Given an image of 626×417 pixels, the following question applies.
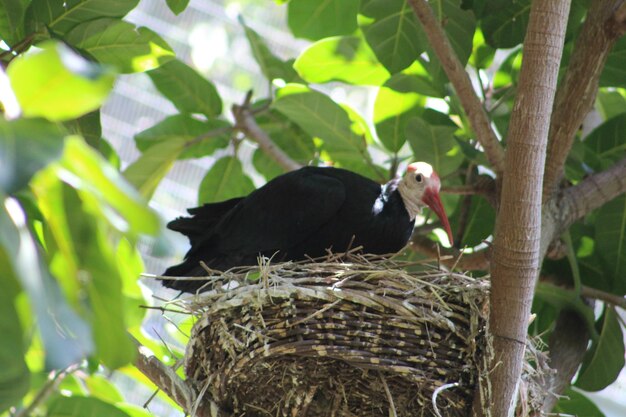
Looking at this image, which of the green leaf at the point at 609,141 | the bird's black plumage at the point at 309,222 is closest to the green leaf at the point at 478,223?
the bird's black plumage at the point at 309,222

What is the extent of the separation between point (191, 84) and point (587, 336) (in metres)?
1.59

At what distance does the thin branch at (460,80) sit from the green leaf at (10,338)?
4.96 feet

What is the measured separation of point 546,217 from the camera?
88.8 inches

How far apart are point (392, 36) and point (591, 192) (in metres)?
0.74

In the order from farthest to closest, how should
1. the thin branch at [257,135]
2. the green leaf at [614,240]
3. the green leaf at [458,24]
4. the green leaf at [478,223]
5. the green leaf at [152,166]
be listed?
the thin branch at [257,135], the green leaf at [152,166], the green leaf at [478,223], the green leaf at [614,240], the green leaf at [458,24]

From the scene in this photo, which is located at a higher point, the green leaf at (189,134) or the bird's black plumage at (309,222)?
the green leaf at (189,134)

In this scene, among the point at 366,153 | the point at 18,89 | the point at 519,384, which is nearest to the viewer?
the point at 18,89

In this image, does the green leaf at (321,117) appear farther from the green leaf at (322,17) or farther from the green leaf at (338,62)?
the green leaf at (322,17)

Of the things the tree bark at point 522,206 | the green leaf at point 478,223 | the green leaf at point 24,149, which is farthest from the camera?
the green leaf at point 478,223

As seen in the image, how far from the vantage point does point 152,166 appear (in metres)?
3.01

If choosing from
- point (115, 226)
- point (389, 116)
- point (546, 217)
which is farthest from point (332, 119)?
point (115, 226)

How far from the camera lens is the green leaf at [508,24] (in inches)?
105

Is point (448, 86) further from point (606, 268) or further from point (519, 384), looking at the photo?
point (519, 384)

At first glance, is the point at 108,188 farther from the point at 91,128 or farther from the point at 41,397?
the point at 91,128
